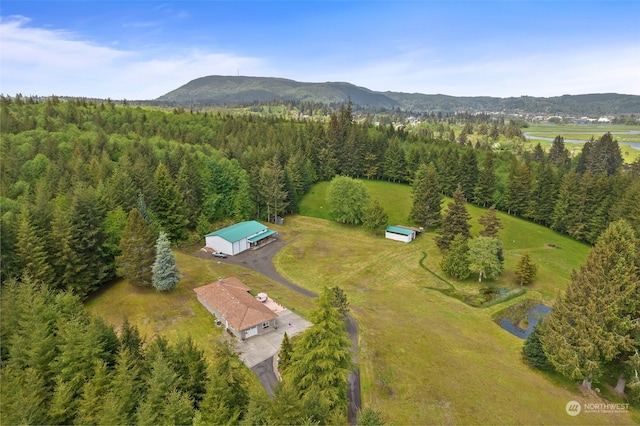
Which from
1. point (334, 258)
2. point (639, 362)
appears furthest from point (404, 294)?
point (639, 362)

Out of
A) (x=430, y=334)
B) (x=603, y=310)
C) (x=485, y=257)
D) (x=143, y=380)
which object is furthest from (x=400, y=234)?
(x=143, y=380)

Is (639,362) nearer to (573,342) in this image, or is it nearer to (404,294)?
(573,342)

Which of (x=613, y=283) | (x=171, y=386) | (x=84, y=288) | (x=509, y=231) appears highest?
(x=613, y=283)

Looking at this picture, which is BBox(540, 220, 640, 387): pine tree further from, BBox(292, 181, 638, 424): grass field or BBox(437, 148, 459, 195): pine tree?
BBox(437, 148, 459, 195): pine tree

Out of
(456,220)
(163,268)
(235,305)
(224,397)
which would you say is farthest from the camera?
(456,220)

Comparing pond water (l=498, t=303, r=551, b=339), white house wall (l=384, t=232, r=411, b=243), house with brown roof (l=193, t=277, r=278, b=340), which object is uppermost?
house with brown roof (l=193, t=277, r=278, b=340)

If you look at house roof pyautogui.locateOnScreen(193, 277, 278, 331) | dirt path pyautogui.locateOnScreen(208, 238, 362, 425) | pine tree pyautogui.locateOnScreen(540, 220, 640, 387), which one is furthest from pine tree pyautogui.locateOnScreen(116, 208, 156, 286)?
pine tree pyautogui.locateOnScreen(540, 220, 640, 387)

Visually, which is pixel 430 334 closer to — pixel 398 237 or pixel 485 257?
pixel 485 257
